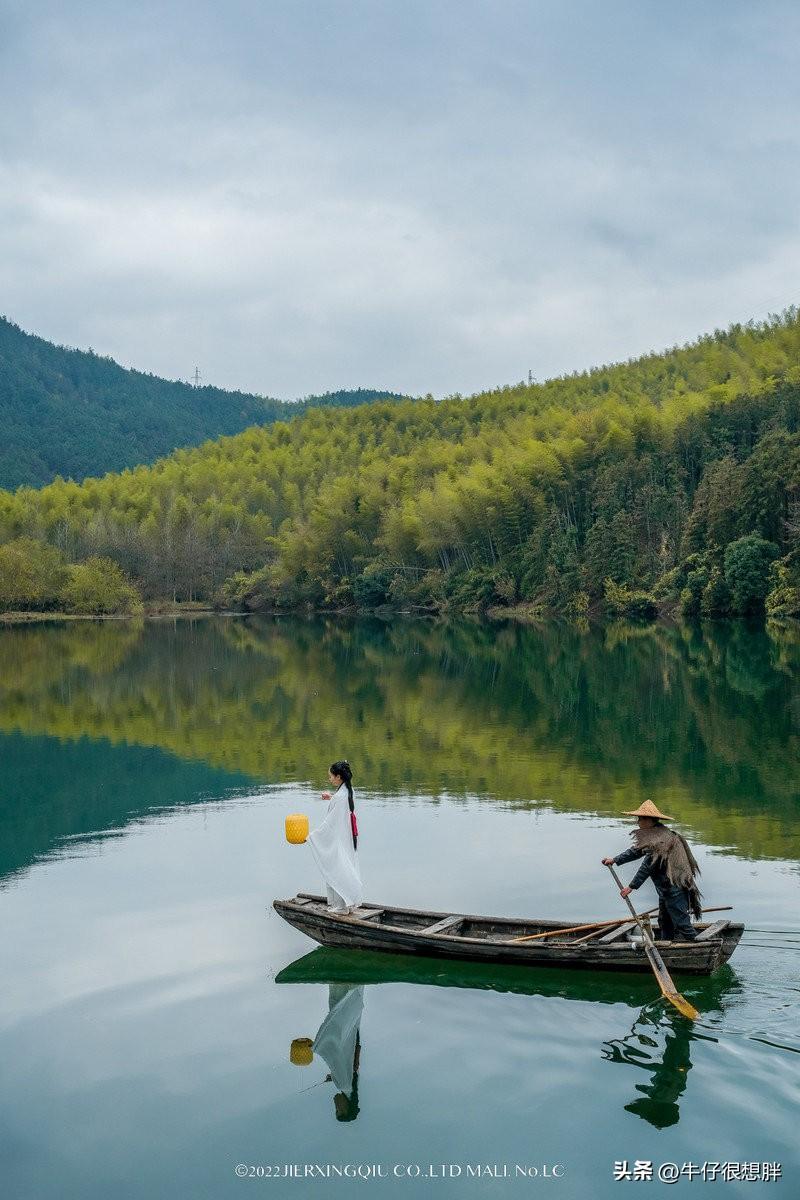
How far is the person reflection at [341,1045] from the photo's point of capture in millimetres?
8797

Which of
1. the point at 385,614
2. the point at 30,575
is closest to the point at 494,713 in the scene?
the point at 385,614

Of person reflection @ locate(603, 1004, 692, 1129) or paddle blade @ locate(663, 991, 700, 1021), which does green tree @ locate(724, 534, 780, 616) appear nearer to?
paddle blade @ locate(663, 991, 700, 1021)

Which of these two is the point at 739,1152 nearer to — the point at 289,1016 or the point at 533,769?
the point at 289,1016

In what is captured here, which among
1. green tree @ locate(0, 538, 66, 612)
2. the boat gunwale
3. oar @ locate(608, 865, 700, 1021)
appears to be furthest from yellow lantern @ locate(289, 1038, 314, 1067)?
green tree @ locate(0, 538, 66, 612)

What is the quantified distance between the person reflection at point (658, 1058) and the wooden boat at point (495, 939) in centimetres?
59

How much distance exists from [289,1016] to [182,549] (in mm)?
98018

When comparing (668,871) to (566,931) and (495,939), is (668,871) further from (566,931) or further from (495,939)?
(495,939)

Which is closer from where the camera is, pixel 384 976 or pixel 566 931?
pixel 566 931

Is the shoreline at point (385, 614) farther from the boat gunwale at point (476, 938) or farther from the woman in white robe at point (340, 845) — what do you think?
the woman in white robe at point (340, 845)

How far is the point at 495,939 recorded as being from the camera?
35.8 feet

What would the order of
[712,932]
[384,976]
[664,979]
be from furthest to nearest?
1. [384,976]
2. [712,932]
3. [664,979]

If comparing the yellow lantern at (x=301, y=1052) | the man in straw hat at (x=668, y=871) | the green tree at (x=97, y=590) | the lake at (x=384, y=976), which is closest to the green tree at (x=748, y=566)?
the lake at (x=384, y=976)

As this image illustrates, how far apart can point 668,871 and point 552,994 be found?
157 cm

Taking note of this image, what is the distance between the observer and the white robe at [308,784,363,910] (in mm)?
11852
